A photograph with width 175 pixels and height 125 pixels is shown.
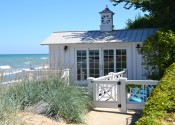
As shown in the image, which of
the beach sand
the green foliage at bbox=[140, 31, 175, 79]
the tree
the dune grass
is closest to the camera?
the beach sand

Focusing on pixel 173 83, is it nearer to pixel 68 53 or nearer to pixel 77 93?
pixel 77 93

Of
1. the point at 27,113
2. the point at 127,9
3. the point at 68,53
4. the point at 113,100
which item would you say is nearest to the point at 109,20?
the point at 127,9

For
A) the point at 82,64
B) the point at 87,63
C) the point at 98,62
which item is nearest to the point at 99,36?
the point at 98,62

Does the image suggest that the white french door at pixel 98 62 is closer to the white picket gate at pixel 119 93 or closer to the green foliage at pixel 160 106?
the white picket gate at pixel 119 93

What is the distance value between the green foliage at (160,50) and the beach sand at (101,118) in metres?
3.26

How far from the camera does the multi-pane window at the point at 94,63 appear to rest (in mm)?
13961

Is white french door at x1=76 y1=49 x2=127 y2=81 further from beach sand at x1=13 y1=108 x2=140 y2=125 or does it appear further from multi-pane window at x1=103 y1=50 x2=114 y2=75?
beach sand at x1=13 y1=108 x2=140 y2=125

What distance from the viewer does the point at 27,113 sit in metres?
6.68

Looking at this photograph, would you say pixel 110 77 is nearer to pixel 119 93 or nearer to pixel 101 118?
pixel 119 93

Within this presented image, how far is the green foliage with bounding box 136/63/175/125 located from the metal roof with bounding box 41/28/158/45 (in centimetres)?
674

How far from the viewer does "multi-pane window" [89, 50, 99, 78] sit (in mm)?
13961

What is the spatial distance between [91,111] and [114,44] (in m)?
5.56

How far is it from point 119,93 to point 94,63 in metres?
5.54

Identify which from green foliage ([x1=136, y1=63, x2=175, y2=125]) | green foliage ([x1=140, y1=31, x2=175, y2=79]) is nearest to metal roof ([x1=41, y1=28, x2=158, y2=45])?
green foliage ([x1=140, y1=31, x2=175, y2=79])
